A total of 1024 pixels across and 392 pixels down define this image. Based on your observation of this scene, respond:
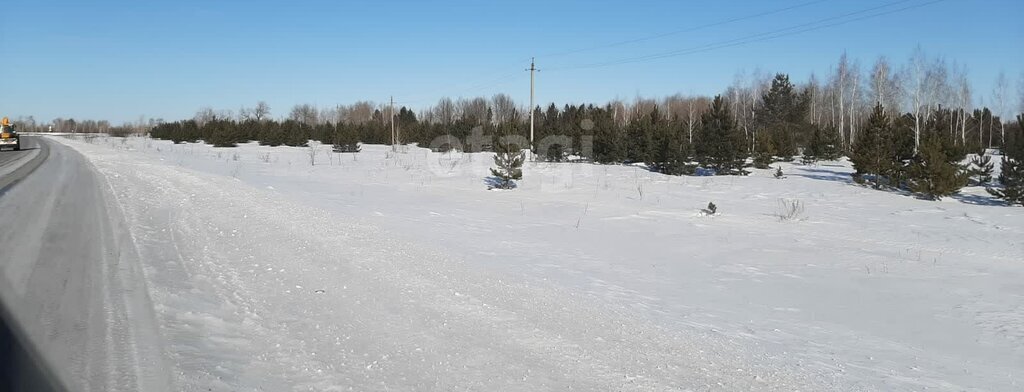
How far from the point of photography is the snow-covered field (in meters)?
3.89

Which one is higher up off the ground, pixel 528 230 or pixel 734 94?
pixel 734 94

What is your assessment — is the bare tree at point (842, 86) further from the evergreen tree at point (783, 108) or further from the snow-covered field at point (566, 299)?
the snow-covered field at point (566, 299)

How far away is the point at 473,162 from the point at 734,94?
49.8 m

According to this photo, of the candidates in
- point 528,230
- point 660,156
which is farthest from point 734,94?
point 528,230

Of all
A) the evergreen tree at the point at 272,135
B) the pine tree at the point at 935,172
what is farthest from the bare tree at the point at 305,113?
the pine tree at the point at 935,172

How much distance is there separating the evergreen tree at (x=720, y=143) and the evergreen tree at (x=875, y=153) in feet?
17.9

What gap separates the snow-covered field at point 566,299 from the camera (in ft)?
12.8

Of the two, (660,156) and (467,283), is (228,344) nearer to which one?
(467,283)

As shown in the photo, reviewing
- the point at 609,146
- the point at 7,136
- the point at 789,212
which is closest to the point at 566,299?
the point at 789,212

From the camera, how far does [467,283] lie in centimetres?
618

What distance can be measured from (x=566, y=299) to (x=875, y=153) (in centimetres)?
2265

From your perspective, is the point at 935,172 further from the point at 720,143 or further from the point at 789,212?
the point at 720,143

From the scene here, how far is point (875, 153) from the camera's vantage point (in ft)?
76.8

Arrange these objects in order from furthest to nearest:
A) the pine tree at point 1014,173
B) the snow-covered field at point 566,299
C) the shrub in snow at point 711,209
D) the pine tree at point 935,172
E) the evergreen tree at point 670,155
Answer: the evergreen tree at point 670,155 < the pine tree at point 935,172 < the pine tree at point 1014,173 < the shrub in snow at point 711,209 < the snow-covered field at point 566,299
